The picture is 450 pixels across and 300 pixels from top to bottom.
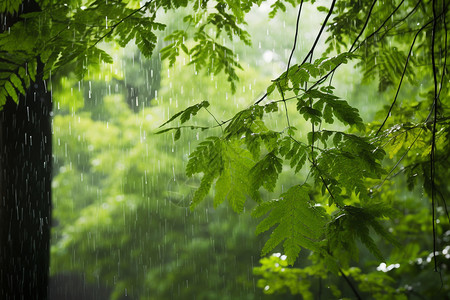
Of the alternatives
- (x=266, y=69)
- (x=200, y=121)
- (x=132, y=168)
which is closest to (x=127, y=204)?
(x=132, y=168)

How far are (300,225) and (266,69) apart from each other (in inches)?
424

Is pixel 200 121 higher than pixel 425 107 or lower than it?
higher

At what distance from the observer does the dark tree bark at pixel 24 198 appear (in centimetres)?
308

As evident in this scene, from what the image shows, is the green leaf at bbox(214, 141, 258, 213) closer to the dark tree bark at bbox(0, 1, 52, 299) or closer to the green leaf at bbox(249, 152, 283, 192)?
the green leaf at bbox(249, 152, 283, 192)

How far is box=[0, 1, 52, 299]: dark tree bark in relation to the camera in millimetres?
3080

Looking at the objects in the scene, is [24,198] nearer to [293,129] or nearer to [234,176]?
[234,176]

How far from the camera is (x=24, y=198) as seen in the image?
3207 mm

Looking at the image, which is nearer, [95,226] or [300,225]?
[300,225]

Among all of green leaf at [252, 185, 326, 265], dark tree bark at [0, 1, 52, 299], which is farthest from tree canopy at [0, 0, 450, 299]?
dark tree bark at [0, 1, 52, 299]

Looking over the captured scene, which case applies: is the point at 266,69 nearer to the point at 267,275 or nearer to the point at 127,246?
the point at 127,246

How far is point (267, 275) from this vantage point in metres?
3.95

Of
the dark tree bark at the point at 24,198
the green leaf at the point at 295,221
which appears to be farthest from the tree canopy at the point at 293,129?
the dark tree bark at the point at 24,198

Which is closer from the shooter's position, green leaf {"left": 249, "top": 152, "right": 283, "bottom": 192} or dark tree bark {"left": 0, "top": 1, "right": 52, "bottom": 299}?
green leaf {"left": 249, "top": 152, "right": 283, "bottom": 192}

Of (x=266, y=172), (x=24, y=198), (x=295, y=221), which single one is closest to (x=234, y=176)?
(x=266, y=172)
